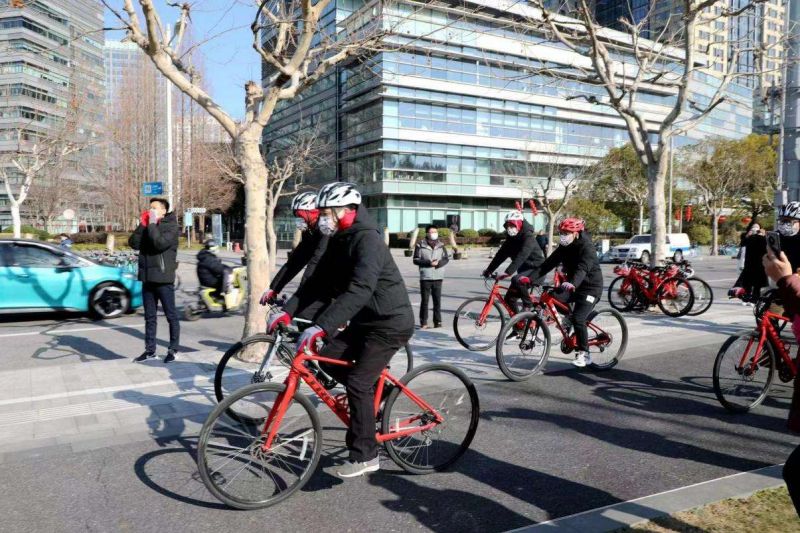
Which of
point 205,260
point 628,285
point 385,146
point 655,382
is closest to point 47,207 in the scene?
point 385,146

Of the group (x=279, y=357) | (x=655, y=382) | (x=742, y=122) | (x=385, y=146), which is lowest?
(x=655, y=382)

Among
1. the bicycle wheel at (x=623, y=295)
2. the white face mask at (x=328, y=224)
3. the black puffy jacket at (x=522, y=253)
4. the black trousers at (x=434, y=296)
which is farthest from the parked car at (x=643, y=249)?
the white face mask at (x=328, y=224)

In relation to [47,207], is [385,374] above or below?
below

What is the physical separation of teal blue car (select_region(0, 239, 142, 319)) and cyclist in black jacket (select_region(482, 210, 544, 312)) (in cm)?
747

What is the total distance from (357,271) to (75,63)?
28.1 m

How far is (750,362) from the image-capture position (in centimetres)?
562

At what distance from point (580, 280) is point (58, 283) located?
9.53 m

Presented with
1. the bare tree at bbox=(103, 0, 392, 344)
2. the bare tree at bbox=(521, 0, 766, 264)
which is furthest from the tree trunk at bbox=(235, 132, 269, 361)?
the bare tree at bbox=(521, 0, 766, 264)

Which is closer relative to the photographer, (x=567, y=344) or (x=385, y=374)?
(x=385, y=374)

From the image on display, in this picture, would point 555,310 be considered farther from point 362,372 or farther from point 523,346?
point 362,372

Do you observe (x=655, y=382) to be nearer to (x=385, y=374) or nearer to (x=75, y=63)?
(x=385, y=374)

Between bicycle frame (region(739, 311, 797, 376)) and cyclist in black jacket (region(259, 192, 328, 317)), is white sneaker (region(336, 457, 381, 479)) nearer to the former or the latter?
cyclist in black jacket (region(259, 192, 328, 317))

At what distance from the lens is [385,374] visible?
3.94m

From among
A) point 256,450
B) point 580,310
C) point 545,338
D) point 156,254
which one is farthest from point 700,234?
point 256,450
